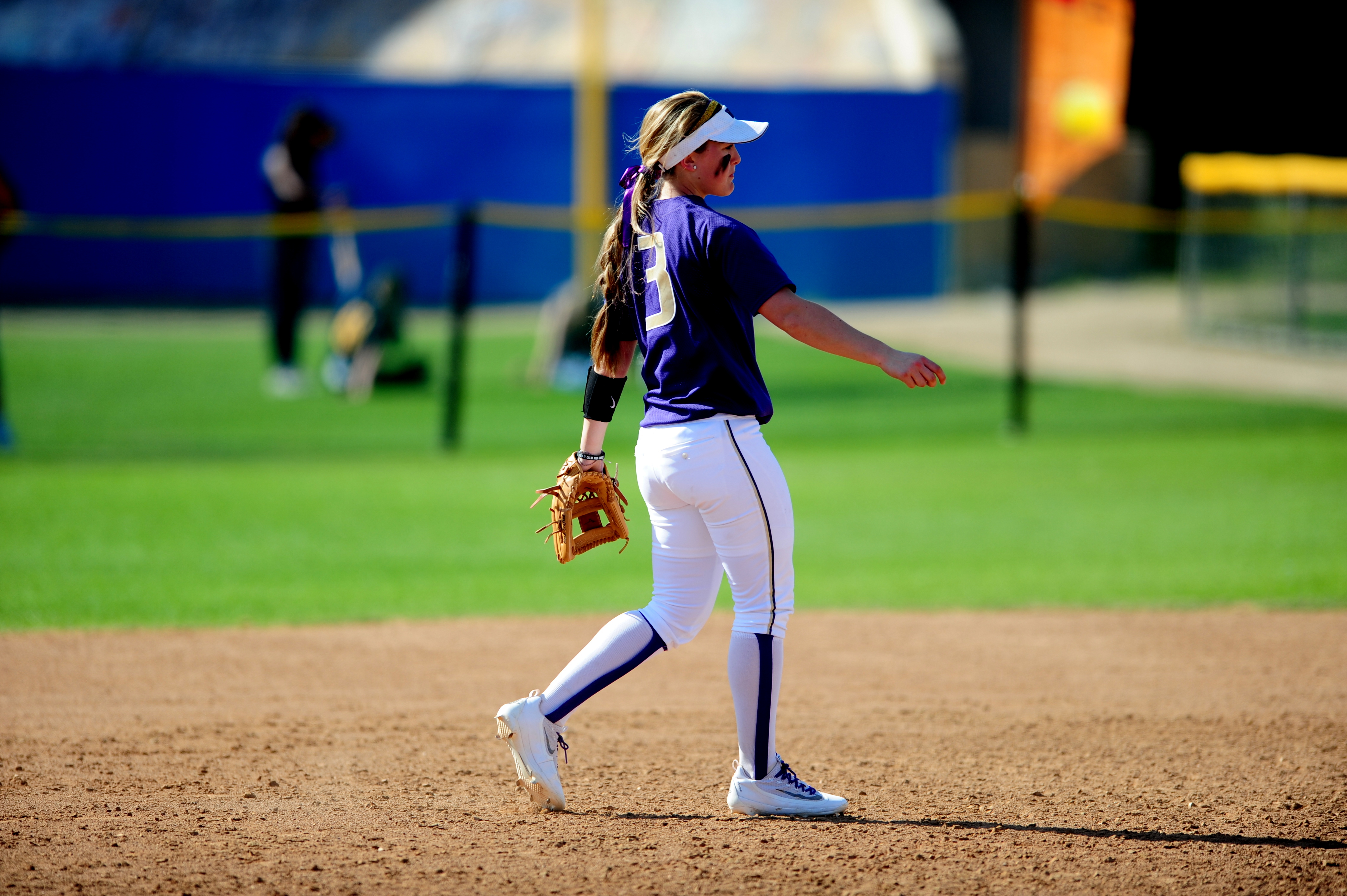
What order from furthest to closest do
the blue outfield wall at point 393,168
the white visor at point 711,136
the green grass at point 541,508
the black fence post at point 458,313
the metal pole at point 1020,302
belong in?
the blue outfield wall at point 393,168 < the metal pole at point 1020,302 < the black fence post at point 458,313 < the green grass at point 541,508 < the white visor at point 711,136

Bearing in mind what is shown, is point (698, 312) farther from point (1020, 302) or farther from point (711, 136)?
point (1020, 302)

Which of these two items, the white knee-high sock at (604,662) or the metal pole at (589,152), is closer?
the white knee-high sock at (604,662)

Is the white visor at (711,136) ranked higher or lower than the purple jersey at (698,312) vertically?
higher

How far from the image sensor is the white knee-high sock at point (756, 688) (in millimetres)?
3740

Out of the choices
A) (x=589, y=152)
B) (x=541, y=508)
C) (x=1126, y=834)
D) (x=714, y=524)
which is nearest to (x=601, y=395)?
(x=714, y=524)

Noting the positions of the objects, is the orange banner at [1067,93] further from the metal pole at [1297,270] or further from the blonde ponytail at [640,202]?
the blonde ponytail at [640,202]

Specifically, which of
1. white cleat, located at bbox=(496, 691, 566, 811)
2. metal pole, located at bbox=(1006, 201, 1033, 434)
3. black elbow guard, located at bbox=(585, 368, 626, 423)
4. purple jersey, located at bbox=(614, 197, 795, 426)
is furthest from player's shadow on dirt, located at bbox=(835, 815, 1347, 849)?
metal pole, located at bbox=(1006, 201, 1033, 434)

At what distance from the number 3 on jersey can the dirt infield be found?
4.75ft

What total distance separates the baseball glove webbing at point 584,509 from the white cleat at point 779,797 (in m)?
0.80

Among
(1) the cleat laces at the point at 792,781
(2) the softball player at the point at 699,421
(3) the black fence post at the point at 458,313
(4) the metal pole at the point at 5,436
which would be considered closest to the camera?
(2) the softball player at the point at 699,421

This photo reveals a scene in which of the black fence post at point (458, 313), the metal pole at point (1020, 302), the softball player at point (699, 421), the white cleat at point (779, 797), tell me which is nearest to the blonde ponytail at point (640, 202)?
the softball player at point (699, 421)

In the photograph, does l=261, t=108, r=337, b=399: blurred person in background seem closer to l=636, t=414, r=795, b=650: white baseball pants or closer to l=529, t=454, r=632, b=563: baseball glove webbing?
l=529, t=454, r=632, b=563: baseball glove webbing

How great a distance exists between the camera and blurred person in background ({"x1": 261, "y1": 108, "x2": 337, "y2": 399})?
44.2 ft

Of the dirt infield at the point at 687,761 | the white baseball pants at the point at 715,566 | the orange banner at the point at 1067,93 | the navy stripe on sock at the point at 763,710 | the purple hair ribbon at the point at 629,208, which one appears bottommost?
the dirt infield at the point at 687,761
